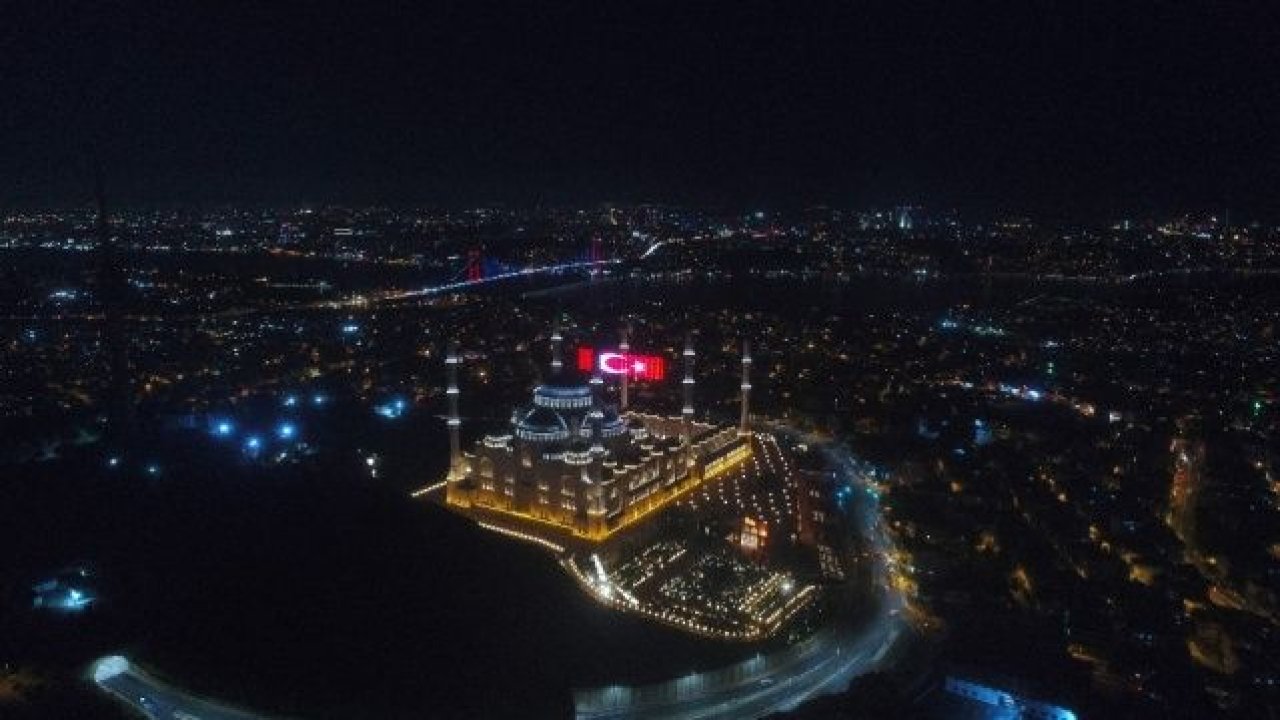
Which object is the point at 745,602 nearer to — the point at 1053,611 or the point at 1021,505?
the point at 1053,611

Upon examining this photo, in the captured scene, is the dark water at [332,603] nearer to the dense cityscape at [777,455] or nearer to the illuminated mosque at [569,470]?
the dense cityscape at [777,455]

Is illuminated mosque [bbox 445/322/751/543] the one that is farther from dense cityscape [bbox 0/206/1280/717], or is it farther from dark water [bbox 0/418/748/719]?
dark water [bbox 0/418/748/719]

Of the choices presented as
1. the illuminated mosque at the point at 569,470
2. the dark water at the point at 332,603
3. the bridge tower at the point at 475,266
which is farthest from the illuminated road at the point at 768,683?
the bridge tower at the point at 475,266

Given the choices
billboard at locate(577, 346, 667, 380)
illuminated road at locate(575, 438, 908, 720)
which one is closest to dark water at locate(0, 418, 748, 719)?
illuminated road at locate(575, 438, 908, 720)

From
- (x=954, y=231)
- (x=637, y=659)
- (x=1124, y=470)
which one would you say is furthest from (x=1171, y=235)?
(x=637, y=659)

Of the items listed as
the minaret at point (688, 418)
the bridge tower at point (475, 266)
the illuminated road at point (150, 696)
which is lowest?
the bridge tower at point (475, 266)

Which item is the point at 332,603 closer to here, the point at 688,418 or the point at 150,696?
the point at 150,696
